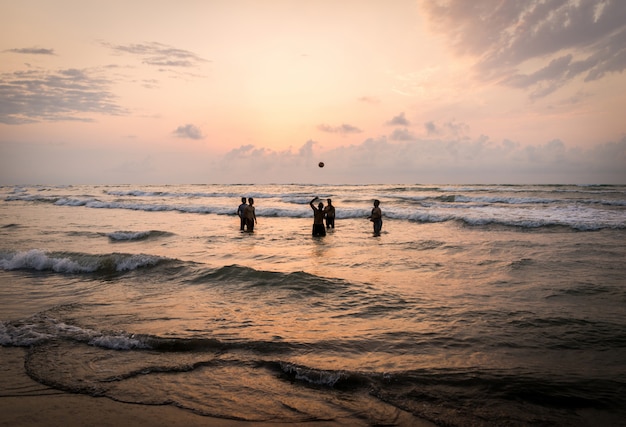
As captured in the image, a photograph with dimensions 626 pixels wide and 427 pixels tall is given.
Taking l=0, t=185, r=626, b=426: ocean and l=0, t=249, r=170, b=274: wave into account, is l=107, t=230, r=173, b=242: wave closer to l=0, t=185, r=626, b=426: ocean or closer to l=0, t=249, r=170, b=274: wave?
l=0, t=185, r=626, b=426: ocean

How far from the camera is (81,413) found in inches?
142

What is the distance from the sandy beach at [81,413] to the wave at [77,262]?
266 inches

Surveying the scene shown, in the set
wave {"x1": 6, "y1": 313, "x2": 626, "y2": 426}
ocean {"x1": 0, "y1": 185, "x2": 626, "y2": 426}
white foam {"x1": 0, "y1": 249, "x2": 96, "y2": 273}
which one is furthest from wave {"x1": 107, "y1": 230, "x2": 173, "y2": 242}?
Answer: wave {"x1": 6, "y1": 313, "x2": 626, "y2": 426}

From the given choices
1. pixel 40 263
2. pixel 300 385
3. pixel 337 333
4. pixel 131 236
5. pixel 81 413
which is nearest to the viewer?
pixel 81 413

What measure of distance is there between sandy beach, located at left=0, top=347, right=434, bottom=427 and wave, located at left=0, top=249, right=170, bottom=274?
22.1ft

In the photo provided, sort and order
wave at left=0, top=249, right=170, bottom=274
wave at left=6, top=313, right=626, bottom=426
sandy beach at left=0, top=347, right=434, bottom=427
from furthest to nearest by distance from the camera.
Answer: wave at left=0, top=249, right=170, bottom=274 → wave at left=6, top=313, right=626, bottom=426 → sandy beach at left=0, top=347, right=434, bottom=427

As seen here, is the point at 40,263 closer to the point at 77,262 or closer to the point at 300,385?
the point at 77,262

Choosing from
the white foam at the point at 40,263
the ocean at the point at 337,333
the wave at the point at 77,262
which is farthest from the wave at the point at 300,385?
the white foam at the point at 40,263

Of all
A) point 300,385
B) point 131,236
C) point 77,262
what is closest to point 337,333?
point 300,385

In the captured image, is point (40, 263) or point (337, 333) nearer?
point (337, 333)

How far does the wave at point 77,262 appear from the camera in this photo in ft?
34.5

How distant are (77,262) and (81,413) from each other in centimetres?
840

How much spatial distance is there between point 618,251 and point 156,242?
15.7 metres

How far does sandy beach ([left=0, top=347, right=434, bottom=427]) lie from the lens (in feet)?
11.3
